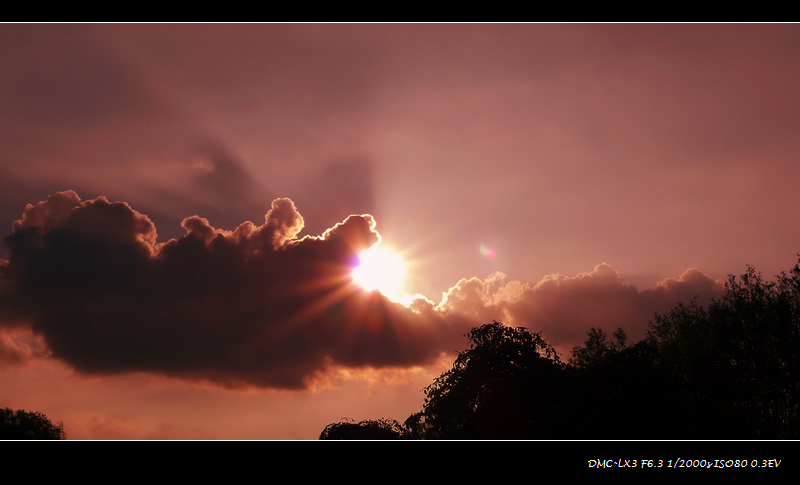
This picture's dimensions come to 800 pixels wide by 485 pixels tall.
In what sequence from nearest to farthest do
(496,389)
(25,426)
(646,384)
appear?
(646,384) → (496,389) → (25,426)

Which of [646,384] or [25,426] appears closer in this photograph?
[646,384]

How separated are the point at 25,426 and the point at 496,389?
71.1m

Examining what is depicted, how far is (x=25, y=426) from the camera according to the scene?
72688 mm

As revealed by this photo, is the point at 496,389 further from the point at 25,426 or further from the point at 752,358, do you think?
the point at 25,426

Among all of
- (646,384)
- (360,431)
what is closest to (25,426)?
(360,431)

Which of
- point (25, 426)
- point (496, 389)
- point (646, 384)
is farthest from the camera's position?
point (25, 426)

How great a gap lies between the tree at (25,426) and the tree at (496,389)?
190 ft

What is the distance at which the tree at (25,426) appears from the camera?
69.1 m

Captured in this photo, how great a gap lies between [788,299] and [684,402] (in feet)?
62.8
